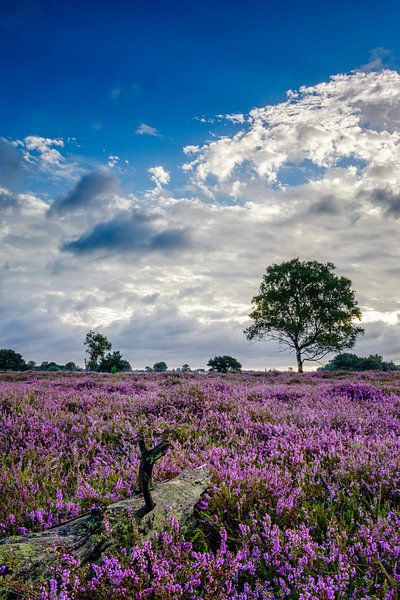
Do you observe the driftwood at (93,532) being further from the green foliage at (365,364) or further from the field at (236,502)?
the green foliage at (365,364)

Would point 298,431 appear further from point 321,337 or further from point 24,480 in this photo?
point 321,337

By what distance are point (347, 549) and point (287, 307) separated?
3794 cm

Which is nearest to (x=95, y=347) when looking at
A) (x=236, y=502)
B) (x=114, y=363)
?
(x=114, y=363)

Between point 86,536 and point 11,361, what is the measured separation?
223 ft

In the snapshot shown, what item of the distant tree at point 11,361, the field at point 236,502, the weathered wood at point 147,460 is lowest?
the field at point 236,502

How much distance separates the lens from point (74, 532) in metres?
2.40

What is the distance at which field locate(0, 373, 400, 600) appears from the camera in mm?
2109

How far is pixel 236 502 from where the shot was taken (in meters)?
3.05

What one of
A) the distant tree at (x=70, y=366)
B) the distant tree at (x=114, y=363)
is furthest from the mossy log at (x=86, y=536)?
the distant tree at (x=70, y=366)

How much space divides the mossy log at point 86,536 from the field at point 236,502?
0.09 metres

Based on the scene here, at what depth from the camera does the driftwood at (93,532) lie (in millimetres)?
2121

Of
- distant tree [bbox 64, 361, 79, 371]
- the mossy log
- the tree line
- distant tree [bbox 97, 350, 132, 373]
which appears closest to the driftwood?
the mossy log

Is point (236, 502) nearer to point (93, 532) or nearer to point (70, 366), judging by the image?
point (93, 532)

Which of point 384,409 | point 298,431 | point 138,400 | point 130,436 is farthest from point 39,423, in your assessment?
point 384,409
